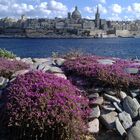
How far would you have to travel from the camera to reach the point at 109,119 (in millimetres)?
9594

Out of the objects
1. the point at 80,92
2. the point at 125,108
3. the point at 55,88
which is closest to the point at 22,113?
the point at 55,88

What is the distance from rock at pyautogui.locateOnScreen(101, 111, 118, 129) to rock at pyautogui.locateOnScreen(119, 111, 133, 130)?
151 mm

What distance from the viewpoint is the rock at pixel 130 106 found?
32.4 feet

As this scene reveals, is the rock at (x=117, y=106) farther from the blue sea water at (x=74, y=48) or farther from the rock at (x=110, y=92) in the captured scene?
the blue sea water at (x=74, y=48)

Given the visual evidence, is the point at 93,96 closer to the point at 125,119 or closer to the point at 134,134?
the point at 125,119

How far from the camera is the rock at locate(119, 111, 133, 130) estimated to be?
937 centimetres

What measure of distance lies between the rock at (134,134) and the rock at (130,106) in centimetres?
108

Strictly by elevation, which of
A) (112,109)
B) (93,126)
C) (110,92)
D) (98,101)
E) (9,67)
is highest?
(9,67)

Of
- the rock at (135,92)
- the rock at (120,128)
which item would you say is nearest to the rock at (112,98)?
the rock at (135,92)

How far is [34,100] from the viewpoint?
8.83m

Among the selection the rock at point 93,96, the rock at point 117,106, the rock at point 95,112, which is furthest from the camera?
the rock at point 93,96

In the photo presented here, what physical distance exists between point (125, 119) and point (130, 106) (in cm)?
56

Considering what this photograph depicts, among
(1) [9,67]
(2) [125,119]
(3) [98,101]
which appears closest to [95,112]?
(3) [98,101]

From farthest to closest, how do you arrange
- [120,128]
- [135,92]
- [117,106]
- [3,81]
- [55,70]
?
[55,70] < [3,81] < [135,92] < [117,106] < [120,128]
